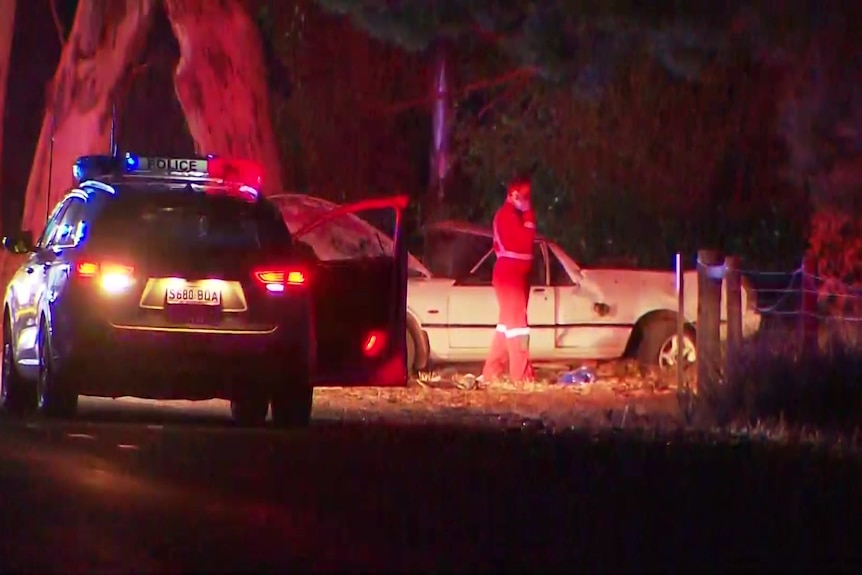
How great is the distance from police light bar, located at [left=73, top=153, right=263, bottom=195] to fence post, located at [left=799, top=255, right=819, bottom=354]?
15.5 feet

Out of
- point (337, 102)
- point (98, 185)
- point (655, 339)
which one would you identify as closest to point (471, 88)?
point (337, 102)

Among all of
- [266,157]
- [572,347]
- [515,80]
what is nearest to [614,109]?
[515,80]

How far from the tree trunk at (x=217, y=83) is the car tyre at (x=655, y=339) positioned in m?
5.62

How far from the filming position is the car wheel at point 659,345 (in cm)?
2031

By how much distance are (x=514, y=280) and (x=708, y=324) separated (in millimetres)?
2974

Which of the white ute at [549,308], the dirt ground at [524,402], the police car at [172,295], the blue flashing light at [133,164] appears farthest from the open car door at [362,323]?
the white ute at [549,308]

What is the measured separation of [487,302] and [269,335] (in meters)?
6.37

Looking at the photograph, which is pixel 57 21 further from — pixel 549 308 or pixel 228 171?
pixel 228 171

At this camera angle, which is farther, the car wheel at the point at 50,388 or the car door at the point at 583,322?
the car door at the point at 583,322

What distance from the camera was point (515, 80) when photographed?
3186 centimetres

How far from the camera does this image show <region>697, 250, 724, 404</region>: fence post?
1617cm

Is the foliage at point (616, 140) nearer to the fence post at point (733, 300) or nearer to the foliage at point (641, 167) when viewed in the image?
the foliage at point (641, 167)

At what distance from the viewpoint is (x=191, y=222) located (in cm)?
1389

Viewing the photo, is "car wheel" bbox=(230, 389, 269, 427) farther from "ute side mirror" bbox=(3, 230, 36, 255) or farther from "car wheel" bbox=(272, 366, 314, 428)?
"ute side mirror" bbox=(3, 230, 36, 255)
